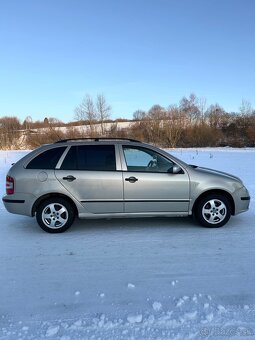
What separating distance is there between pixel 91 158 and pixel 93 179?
0.41 m

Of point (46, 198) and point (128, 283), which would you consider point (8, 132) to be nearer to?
point (46, 198)

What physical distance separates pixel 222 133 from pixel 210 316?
59.0 meters

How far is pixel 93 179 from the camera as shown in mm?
5195

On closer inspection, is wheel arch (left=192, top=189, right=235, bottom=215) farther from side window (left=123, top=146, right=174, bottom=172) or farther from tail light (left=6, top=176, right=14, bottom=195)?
tail light (left=6, top=176, right=14, bottom=195)

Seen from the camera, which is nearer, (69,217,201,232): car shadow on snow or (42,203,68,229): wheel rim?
(42,203,68,229): wheel rim

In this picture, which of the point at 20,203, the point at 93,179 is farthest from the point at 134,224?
the point at 20,203

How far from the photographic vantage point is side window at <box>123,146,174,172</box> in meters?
5.36

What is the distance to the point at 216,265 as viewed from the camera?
3924 millimetres

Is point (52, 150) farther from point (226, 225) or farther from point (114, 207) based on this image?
point (226, 225)

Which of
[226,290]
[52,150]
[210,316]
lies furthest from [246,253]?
[52,150]

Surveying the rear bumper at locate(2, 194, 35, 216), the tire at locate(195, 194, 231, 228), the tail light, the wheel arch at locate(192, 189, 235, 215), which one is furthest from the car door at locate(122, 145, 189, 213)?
the tail light

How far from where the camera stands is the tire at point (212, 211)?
5.39 m

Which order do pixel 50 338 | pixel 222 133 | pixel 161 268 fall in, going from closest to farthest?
pixel 50 338 < pixel 161 268 < pixel 222 133

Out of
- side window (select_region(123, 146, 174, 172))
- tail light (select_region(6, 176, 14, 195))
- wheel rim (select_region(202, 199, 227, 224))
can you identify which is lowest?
wheel rim (select_region(202, 199, 227, 224))
